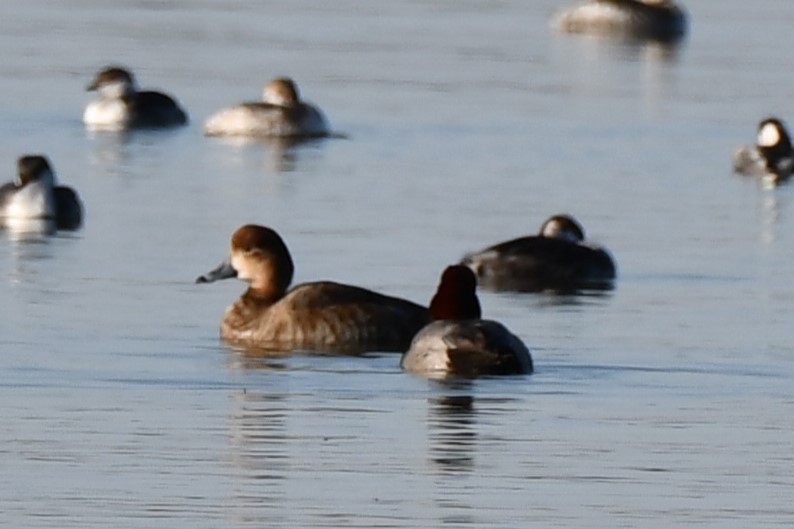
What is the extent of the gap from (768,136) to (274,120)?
17.5ft

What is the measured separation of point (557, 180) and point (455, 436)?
1279 cm

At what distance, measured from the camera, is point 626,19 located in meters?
48.4

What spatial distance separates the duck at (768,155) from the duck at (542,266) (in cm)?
773

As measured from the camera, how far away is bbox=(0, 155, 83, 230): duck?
74.8ft

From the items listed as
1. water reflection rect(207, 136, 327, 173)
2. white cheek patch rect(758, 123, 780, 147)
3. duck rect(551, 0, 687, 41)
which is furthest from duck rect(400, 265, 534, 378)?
duck rect(551, 0, 687, 41)

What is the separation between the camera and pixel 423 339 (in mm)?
15594

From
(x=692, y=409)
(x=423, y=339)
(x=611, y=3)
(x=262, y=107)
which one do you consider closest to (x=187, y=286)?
(x=423, y=339)

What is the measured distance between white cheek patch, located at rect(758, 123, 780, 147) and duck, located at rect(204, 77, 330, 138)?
14.8 ft

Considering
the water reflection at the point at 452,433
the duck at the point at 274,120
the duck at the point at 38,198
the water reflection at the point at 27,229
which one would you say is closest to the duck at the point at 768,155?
the duck at the point at 274,120

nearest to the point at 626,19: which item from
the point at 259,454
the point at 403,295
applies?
the point at 403,295

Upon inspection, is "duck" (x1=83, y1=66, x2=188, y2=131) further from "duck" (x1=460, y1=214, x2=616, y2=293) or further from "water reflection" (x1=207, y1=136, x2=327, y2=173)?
"duck" (x1=460, y1=214, x2=616, y2=293)

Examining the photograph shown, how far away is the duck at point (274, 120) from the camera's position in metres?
30.2

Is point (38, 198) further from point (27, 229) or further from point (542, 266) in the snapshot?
point (542, 266)

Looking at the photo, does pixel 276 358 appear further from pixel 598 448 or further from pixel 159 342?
pixel 598 448
